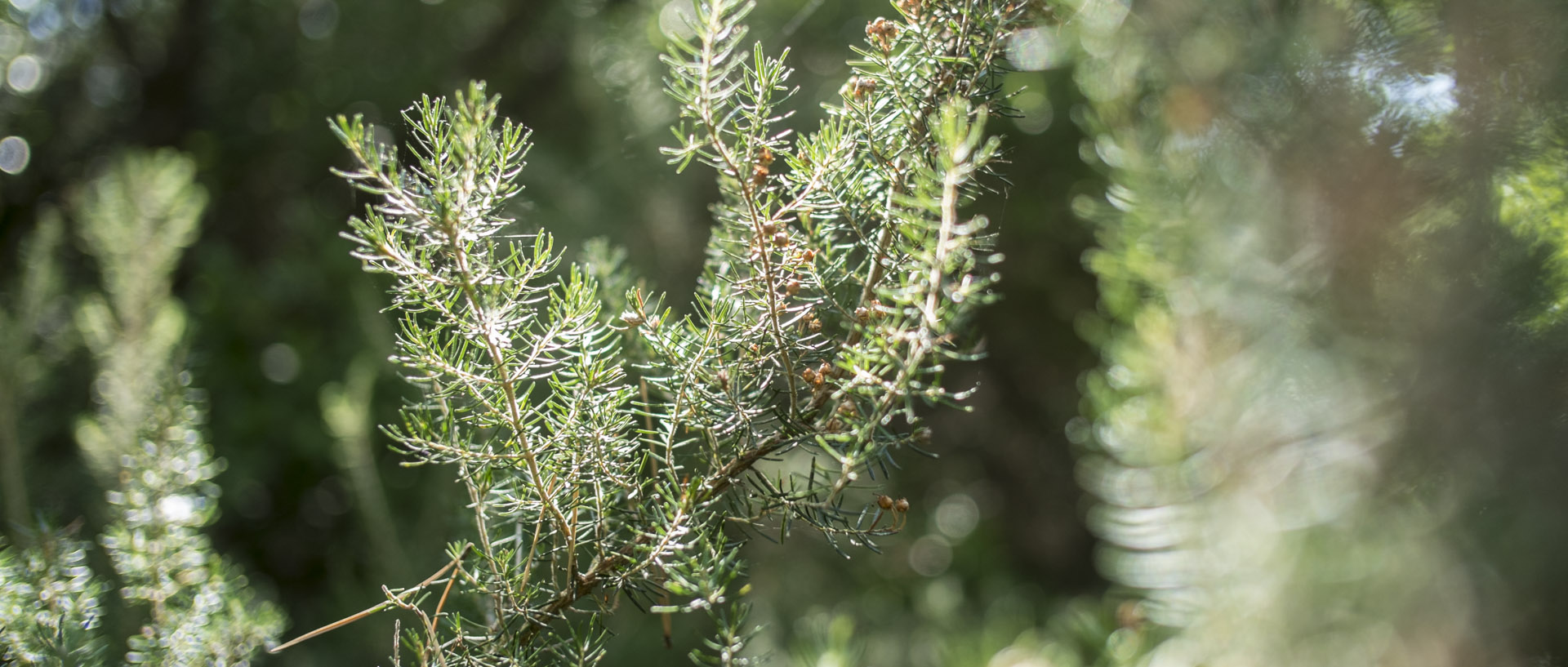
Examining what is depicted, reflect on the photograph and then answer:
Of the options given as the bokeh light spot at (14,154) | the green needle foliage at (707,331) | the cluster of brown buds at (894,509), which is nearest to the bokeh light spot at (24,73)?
the bokeh light spot at (14,154)

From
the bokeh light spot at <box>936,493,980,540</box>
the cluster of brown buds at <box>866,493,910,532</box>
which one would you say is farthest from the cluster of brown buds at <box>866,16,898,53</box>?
the bokeh light spot at <box>936,493,980,540</box>

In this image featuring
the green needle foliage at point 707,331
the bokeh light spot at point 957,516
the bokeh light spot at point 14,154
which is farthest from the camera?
the bokeh light spot at point 957,516

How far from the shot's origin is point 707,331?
202 millimetres

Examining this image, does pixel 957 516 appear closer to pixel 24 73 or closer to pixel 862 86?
pixel 862 86

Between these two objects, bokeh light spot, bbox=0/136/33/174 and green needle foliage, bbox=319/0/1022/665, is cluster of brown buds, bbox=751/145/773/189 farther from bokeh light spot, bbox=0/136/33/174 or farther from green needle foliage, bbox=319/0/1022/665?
bokeh light spot, bbox=0/136/33/174

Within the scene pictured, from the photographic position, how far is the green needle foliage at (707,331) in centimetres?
18

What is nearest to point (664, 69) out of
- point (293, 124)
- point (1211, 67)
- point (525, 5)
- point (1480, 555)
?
point (525, 5)

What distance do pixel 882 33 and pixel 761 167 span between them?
5 centimetres

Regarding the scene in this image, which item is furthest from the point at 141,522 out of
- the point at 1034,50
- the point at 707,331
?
the point at 1034,50

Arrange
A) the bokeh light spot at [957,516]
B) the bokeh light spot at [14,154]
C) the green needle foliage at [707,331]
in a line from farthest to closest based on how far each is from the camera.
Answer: the bokeh light spot at [957,516] < the bokeh light spot at [14,154] < the green needle foliage at [707,331]

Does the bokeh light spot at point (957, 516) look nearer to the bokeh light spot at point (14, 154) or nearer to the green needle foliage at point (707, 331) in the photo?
the green needle foliage at point (707, 331)

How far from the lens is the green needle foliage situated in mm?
176

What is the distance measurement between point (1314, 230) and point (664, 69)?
682 mm

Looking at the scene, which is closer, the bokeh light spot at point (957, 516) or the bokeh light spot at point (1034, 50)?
the bokeh light spot at point (1034, 50)
